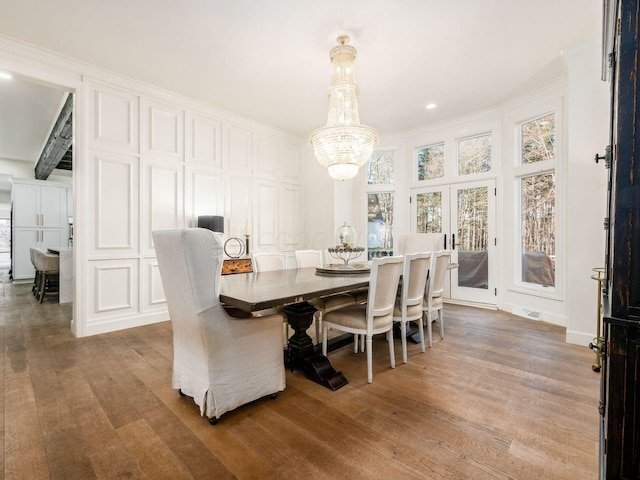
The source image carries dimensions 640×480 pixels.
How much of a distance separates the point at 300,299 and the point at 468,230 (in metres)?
4.07

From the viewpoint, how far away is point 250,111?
480 cm

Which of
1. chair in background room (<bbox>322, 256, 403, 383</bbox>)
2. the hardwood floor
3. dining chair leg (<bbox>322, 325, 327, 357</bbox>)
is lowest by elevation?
the hardwood floor

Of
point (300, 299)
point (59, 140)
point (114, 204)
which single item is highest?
point (59, 140)

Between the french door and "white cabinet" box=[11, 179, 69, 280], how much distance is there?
893 cm

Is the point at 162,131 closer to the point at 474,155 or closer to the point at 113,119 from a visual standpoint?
the point at 113,119

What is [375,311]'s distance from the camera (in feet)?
7.84

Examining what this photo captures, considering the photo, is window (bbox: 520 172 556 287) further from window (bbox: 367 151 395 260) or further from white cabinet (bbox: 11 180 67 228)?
white cabinet (bbox: 11 180 67 228)

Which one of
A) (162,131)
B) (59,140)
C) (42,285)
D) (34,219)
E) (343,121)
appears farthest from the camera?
(34,219)

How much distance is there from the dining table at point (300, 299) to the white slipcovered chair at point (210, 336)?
13 centimetres

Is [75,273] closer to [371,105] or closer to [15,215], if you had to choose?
[371,105]

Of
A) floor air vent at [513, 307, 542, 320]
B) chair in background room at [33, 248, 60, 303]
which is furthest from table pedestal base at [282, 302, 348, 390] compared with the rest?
chair in background room at [33, 248, 60, 303]

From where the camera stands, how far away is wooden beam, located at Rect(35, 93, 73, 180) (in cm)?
423

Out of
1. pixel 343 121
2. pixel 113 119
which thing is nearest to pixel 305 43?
pixel 343 121

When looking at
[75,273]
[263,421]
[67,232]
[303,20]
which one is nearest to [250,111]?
[303,20]
